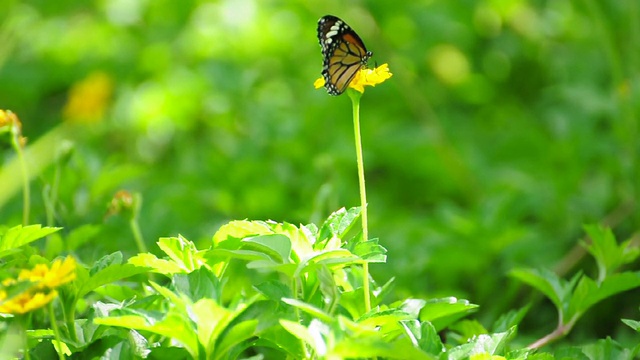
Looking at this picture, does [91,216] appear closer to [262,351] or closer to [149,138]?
[262,351]

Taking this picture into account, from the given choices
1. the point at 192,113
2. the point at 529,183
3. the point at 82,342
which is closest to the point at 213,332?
the point at 82,342

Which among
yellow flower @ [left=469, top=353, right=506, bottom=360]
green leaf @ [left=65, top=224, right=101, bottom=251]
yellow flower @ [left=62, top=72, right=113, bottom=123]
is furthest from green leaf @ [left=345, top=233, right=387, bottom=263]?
yellow flower @ [left=62, top=72, right=113, bottom=123]

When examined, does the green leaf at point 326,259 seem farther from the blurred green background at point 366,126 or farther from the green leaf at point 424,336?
the blurred green background at point 366,126

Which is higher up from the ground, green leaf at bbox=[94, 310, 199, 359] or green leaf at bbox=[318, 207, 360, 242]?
green leaf at bbox=[318, 207, 360, 242]

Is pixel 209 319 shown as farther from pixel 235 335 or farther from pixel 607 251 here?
pixel 607 251

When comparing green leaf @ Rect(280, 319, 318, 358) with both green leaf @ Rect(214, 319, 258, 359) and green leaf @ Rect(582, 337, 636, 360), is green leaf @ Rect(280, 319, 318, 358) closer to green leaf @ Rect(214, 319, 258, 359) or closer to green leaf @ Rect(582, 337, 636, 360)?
green leaf @ Rect(214, 319, 258, 359)

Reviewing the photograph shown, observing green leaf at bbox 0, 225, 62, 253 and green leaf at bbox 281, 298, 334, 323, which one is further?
green leaf at bbox 0, 225, 62, 253

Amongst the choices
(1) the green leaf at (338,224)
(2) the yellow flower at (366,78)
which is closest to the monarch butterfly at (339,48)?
(2) the yellow flower at (366,78)
